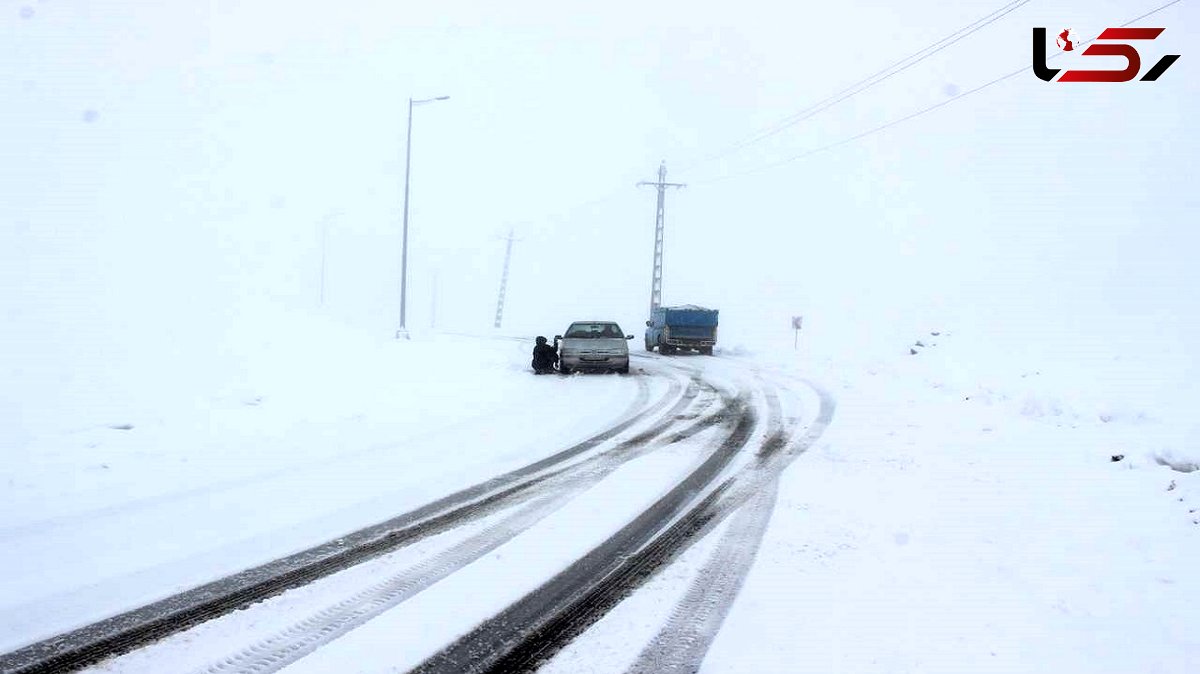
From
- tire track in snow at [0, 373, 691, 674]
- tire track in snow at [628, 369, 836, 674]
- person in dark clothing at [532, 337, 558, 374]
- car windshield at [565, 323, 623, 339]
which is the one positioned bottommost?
tire track in snow at [0, 373, 691, 674]

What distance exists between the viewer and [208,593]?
174 inches

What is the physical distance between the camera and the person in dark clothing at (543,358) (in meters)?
19.1

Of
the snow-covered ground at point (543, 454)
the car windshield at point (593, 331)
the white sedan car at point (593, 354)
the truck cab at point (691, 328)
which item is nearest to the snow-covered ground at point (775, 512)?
the snow-covered ground at point (543, 454)

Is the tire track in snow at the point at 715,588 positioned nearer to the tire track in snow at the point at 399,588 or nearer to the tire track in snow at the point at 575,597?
the tire track in snow at the point at 575,597

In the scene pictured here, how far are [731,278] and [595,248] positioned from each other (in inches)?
1479

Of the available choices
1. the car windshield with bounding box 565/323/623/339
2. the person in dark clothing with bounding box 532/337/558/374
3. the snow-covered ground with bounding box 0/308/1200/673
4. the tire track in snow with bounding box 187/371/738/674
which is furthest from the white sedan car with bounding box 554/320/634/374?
the tire track in snow with bounding box 187/371/738/674

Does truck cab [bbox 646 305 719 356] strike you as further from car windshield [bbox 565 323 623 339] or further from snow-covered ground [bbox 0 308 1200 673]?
snow-covered ground [bbox 0 308 1200 673]

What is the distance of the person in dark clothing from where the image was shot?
1908 centimetres

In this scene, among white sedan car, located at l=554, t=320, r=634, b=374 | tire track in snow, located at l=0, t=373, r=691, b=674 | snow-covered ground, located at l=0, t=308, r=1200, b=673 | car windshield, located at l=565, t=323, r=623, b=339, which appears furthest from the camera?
car windshield, located at l=565, t=323, r=623, b=339

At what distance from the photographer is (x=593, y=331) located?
67.6ft

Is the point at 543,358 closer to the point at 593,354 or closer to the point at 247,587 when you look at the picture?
the point at 593,354

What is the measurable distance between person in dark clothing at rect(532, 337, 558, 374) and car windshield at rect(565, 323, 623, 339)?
3.52 ft

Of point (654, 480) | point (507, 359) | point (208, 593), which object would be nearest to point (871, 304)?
point (507, 359)

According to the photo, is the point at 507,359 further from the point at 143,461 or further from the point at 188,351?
the point at 143,461
